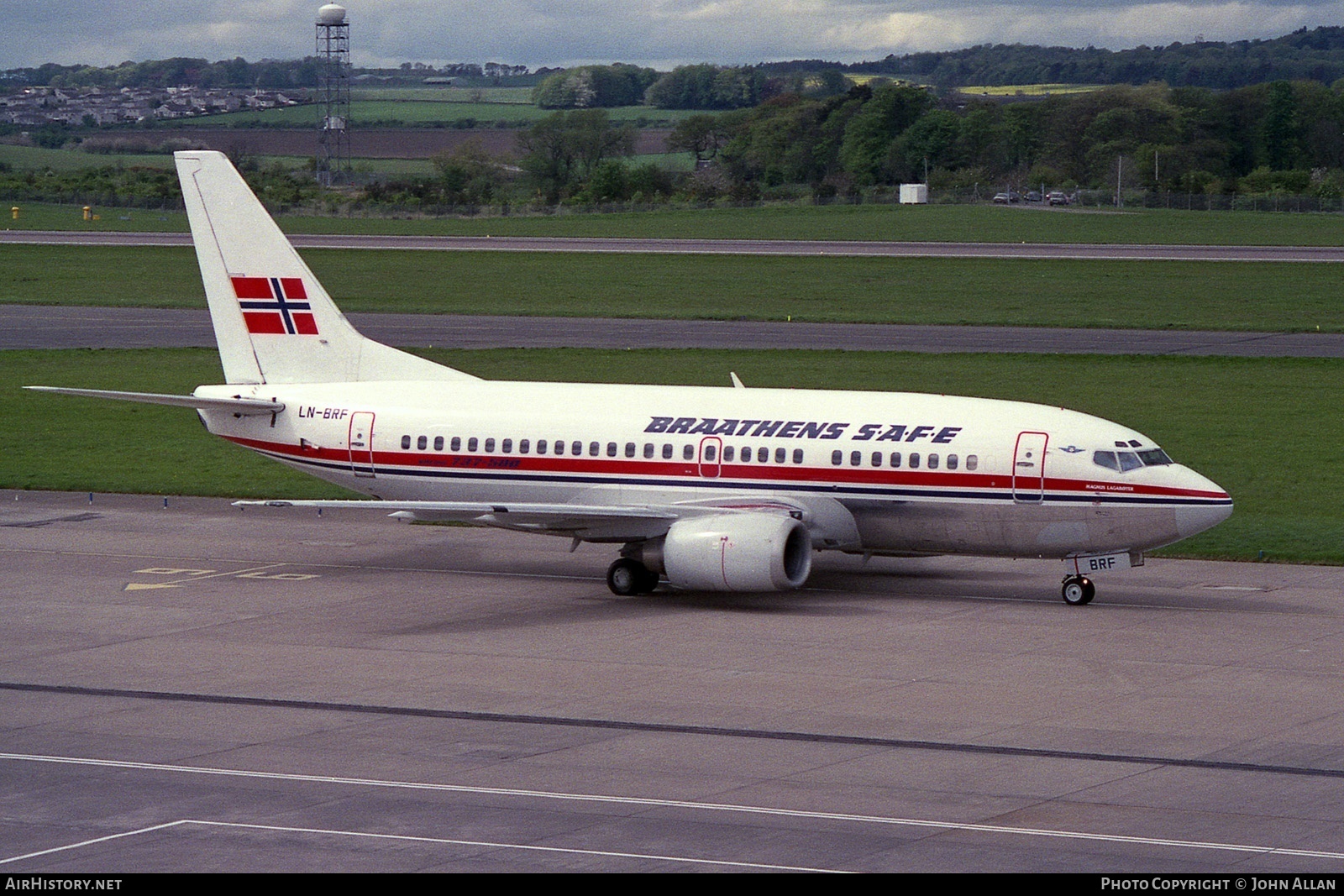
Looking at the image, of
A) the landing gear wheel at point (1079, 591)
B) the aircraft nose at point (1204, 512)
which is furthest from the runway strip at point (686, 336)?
the aircraft nose at point (1204, 512)

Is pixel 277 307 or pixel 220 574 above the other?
pixel 277 307

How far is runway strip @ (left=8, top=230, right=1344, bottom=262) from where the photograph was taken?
117 metres

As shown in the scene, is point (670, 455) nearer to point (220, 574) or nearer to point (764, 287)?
point (220, 574)

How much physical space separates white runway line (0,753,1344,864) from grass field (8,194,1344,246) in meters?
113

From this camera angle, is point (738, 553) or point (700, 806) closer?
point (700, 806)

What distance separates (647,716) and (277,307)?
→ 57.0ft

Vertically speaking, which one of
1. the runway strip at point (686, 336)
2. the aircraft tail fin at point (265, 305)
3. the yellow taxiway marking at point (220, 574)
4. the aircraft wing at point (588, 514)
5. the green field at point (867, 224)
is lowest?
the yellow taxiway marking at point (220, 574)

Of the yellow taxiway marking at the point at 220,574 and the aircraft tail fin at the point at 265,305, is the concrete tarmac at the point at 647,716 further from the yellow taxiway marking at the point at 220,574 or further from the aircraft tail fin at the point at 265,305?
the aircraft tail fin at the point at 265,305

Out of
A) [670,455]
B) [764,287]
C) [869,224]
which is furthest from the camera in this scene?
[869,224]

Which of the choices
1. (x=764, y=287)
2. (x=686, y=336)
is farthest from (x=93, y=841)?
(x=764, y=287)

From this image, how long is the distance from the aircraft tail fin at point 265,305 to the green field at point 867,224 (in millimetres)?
96369

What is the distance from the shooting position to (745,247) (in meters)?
127

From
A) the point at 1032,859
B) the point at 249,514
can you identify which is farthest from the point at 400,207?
the point at 1032,859

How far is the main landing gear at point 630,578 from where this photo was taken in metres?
35.2
